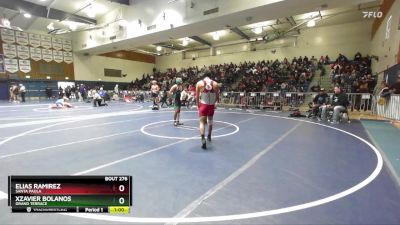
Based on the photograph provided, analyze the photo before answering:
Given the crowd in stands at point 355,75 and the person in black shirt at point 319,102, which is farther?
the crowd in stands at point 355,75

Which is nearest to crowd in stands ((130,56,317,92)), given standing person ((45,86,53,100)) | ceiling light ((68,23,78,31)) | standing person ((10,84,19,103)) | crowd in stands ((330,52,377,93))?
crowd in stands ((330,52,377,93))

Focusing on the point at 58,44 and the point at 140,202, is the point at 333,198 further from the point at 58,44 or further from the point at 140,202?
the point at 58,44

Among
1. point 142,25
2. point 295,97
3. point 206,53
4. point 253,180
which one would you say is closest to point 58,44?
point 142,25

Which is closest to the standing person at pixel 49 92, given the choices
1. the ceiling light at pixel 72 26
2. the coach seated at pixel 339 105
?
the ceiling light at pixel 72 26

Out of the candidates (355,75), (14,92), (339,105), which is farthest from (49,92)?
(355,75)

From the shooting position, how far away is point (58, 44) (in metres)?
25.1

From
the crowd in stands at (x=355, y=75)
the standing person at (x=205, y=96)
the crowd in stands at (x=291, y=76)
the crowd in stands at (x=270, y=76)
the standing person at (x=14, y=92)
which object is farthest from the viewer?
the standing person at (x=14, y=92)

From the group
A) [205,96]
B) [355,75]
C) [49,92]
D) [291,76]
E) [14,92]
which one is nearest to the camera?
[205,96]

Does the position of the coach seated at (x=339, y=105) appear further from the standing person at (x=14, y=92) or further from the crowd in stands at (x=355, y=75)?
the standing person at (x=14, y=92)

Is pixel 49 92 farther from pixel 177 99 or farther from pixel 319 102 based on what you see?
pixel 319 102

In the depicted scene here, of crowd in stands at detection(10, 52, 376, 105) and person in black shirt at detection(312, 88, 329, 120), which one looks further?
crowd in stands at detection(10, 52, 376, 105)
